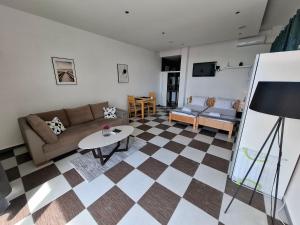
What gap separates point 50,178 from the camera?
181 centimetres

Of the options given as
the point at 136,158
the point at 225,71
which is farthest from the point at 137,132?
the point at 225,71

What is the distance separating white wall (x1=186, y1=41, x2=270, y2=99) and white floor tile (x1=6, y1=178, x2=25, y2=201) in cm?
520

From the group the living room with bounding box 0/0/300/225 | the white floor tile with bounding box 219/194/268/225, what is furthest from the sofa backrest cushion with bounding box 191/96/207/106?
the white floor tile with bounding box 219/194/268/225

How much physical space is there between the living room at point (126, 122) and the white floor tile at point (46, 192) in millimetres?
13

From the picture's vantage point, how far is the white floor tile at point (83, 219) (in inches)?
49.4

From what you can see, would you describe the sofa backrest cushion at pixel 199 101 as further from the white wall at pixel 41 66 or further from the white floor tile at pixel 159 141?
the white wall at pixel 41 66

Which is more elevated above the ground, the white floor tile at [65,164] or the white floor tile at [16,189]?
the white floor tile at [65,164]

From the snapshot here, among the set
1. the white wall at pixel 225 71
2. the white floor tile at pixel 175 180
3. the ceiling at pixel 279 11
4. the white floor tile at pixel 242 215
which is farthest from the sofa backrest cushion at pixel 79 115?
the ceiling at pixel 279 11

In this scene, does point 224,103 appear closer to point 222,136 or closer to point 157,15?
point 222,136

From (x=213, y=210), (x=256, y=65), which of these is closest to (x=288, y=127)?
(x=256, y=65)

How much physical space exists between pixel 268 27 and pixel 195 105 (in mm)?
2783

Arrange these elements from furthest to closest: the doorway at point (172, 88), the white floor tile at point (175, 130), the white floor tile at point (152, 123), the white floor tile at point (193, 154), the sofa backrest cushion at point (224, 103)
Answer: the doorway at point (172, 88) → the sofa backrest cushion at point (224, 103) → the white floor tile at point (152, 123) → the white floor tile at point (175, 130) → the white floor tile at point (193, 154)

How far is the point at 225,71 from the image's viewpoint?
14.1 ft

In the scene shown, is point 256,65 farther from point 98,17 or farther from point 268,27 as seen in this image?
point 268,27
